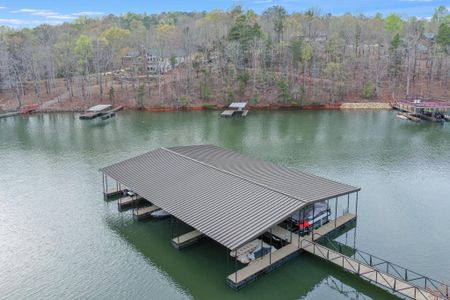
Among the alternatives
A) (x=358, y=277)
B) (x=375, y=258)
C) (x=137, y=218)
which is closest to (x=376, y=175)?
(x=375, y=258)

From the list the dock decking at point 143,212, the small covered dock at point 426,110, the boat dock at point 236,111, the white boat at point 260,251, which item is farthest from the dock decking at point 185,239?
the small covered dock at point 426,110

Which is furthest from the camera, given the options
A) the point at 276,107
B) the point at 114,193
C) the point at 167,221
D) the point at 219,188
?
the point at 276,107

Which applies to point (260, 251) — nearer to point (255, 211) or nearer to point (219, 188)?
point (255, 211)

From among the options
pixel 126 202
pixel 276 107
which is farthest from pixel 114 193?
pixel 276 107

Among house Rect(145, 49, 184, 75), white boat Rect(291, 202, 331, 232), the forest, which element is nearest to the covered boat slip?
white boat Rect(291, 202, 331, 232)

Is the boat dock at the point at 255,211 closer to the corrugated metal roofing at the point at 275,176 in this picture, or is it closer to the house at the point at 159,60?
the corrugated metal roofing at the point at 275,176

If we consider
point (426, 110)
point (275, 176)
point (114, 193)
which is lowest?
point (114, 193)

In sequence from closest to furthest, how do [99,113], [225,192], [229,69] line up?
[225,192]
[99,113]
[229,69]
